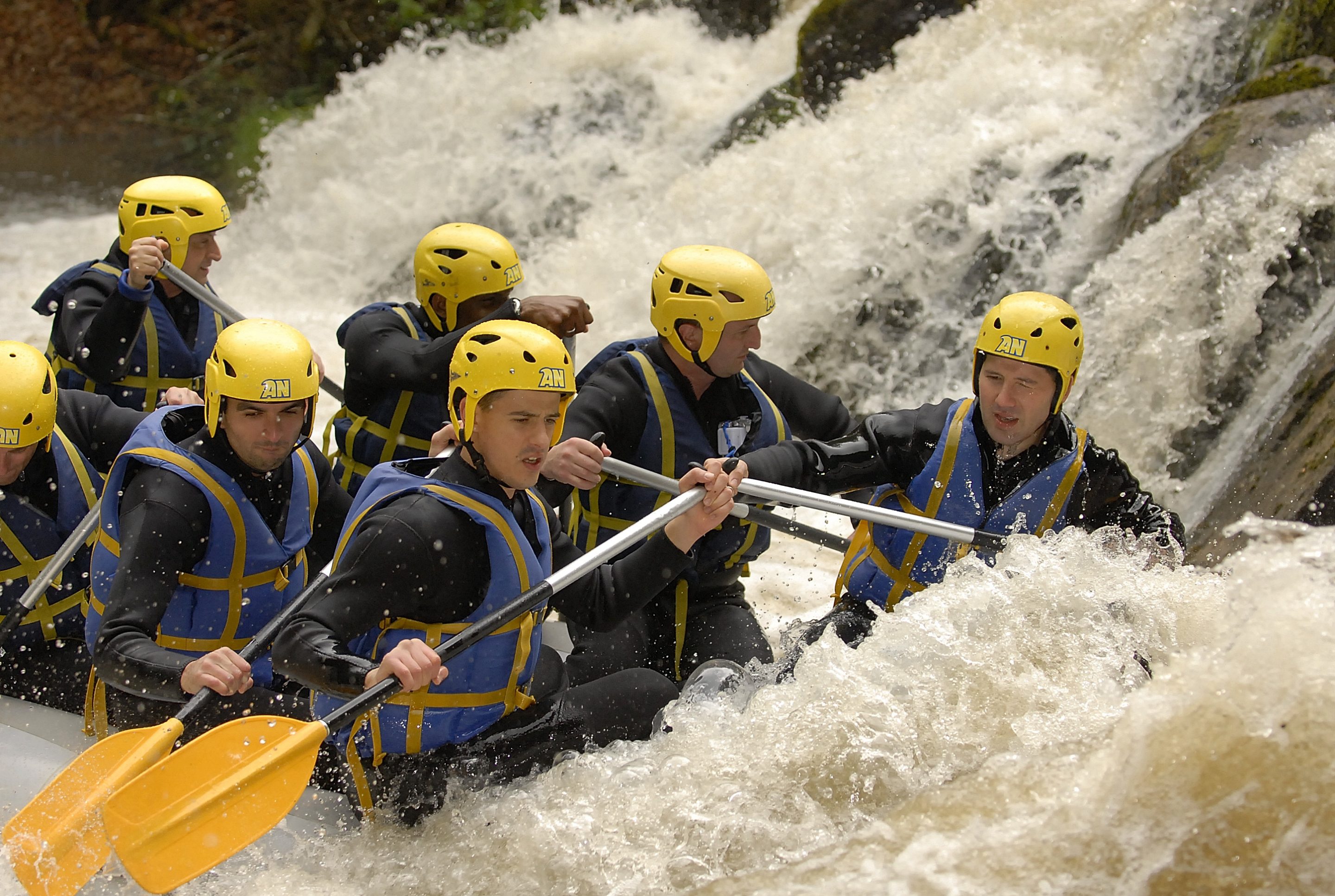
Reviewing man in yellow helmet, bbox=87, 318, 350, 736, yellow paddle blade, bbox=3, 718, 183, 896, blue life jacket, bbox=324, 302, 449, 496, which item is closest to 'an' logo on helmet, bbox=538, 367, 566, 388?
man in yellow helmet, bbox=87, 318, 350, 736

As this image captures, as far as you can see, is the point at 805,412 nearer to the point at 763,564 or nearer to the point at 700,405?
the point at 700,405

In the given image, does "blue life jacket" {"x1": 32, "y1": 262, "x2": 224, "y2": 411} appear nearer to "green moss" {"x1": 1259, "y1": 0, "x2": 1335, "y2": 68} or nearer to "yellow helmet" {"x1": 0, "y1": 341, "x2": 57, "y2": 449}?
"yellow helmet" {"x1": 0, "y1": 341, "x2": 57, "y2": 449}

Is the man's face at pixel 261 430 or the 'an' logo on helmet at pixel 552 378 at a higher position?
the 'an' logo on helmet at pixel 552 378

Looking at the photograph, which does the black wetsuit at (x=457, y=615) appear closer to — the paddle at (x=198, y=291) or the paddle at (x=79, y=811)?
the paddle at (x=79, y=811)

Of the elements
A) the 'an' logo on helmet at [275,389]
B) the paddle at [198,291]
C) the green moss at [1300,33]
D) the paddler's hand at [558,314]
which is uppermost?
the green moss at [1300,33]

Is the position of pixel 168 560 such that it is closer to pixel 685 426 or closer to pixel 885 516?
pixel 685 426

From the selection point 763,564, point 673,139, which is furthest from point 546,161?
point 763,564

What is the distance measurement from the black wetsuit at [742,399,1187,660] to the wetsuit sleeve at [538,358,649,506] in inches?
15.5

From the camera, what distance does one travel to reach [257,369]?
3.40 meters

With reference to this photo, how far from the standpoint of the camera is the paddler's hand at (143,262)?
4.94 meters

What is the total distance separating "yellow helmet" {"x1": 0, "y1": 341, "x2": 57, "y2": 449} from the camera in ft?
12.2

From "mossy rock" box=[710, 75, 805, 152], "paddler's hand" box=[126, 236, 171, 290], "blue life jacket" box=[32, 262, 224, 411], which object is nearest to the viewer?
"paddler's hand" box=[126, 236, 171, 290]

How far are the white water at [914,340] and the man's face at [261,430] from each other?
3.38 ft

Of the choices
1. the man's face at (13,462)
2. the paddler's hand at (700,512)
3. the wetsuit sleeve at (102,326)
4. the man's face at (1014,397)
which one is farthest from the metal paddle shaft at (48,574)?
the man's face at (1014,397)
